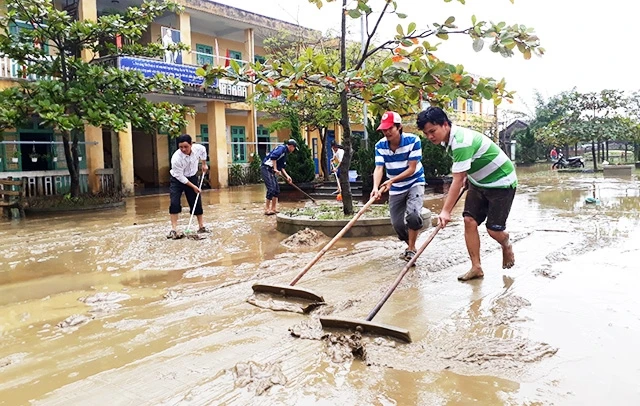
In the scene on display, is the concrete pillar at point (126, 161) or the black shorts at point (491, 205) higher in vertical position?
the concrete pillar at point (126, 161)

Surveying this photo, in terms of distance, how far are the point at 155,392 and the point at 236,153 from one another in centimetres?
1937

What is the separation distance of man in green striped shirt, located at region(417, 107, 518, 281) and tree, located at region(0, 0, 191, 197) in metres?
7.76

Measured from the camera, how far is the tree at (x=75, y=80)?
9938mm

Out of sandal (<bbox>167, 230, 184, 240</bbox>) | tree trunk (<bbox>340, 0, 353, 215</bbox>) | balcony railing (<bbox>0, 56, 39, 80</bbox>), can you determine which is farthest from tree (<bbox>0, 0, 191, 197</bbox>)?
tree trunk (<bbox>340, 0, 353, 215</bbox>)

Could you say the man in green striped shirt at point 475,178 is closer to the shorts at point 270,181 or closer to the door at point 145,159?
the shorts at point 270,181

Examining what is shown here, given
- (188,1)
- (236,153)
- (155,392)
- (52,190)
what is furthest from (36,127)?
(155,392)

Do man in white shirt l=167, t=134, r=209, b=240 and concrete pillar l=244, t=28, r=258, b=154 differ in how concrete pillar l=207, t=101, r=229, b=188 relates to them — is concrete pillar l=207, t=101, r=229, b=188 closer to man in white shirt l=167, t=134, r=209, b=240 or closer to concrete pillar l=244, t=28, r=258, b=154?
concrete pillar l=244, t=28, r=258, b=154

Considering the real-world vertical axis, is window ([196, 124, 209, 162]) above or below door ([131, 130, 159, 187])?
above

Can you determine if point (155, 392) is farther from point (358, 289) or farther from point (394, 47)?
point (394, 47)

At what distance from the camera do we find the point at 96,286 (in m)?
4.85

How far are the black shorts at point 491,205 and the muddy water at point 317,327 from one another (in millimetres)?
557

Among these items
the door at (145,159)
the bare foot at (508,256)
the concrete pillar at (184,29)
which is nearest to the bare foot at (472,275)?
the bare foot at (508,256)

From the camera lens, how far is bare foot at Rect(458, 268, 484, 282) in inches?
183

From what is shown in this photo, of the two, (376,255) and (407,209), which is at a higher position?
(407,209)
